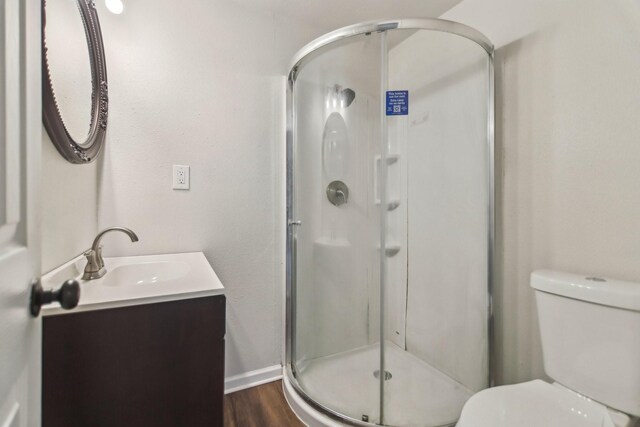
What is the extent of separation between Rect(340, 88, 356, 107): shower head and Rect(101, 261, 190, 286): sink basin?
1.14 metres

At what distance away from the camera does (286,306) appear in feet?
5.43

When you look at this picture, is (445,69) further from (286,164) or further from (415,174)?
(286,164)

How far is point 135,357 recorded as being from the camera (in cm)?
71

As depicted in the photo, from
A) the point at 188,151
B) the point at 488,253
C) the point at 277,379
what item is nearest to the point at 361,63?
the point at 188,151

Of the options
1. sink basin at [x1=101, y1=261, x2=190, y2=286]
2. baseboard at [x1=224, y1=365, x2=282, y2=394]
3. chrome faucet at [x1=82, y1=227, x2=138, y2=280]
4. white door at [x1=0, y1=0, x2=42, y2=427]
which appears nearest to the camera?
white door at [x1=0, y1=0, x2=42, y2=427]

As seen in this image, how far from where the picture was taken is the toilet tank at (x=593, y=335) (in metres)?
0.84

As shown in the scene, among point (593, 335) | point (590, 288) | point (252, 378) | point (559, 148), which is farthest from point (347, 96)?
point (252, 378)

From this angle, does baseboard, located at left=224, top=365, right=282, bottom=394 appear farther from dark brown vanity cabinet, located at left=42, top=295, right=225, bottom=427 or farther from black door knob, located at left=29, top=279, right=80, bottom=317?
black door knob, located at left=29, top=279, right=80, bottom=317

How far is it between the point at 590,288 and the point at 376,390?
96 centimetres

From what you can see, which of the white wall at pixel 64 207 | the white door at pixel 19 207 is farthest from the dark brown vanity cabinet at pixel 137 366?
the white wall at pixel 64 207

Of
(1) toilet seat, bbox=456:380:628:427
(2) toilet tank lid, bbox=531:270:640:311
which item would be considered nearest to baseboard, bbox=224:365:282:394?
(1) toilet seat, bbox=456:380:628:427

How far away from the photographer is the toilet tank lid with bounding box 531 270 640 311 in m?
0.85

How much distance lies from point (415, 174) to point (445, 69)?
569 millimetres

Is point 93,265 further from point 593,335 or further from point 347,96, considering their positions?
point 593,335
